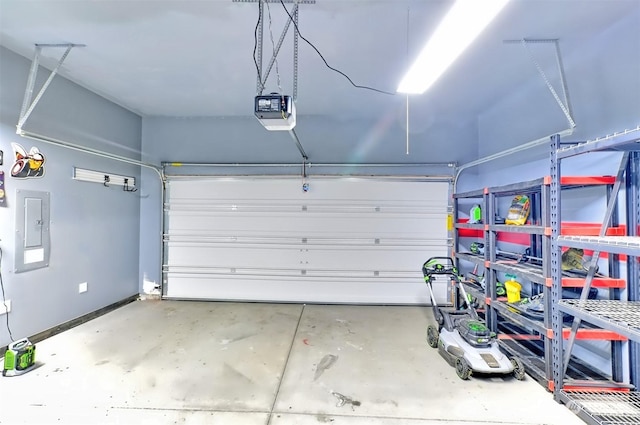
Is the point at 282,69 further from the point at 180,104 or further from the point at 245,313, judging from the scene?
the point at 245,313

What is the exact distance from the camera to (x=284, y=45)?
2631 millimetres

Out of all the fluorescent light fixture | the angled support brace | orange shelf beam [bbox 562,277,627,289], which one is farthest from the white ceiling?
orange shelf beam [bbox 562,277,627,289]

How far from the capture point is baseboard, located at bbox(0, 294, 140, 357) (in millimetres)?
3062

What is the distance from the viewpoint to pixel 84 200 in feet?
12.1

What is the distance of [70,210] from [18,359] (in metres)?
1.72

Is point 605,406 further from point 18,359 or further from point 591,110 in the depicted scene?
point 18,359

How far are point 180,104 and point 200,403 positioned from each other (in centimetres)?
377

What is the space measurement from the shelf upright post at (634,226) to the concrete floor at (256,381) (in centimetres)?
66

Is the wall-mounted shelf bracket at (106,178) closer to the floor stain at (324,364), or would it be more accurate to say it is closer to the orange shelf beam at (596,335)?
the floor stain at (324,364)

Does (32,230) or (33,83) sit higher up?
(33,83)

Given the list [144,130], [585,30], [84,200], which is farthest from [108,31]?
[585,30]

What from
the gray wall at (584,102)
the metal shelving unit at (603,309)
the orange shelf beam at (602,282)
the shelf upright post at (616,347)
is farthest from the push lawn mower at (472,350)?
the gray wall at (584,102)

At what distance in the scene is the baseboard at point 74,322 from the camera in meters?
3.06

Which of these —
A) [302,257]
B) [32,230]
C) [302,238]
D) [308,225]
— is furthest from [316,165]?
[32,230]
